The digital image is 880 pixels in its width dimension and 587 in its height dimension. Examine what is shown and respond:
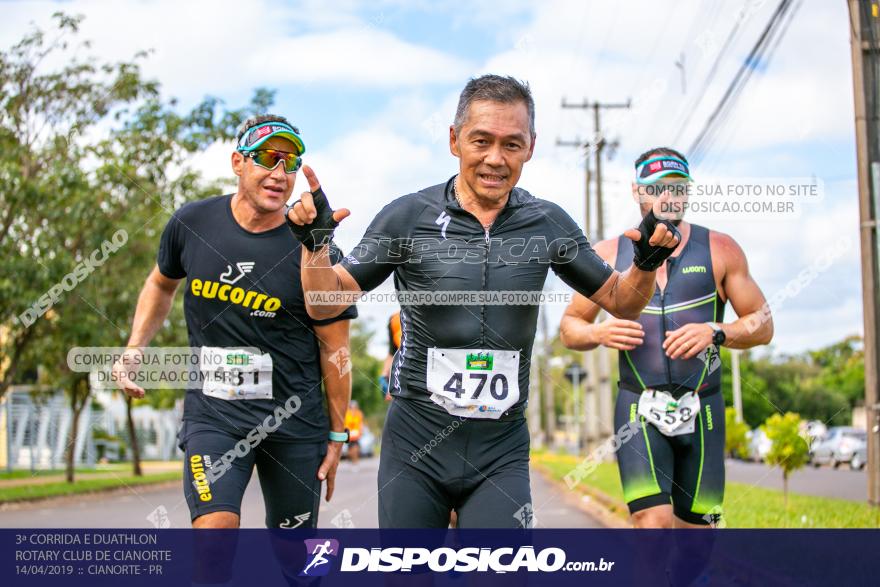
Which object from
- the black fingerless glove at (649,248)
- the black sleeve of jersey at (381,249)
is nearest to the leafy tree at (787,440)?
the black fingerless glove at (649,248)

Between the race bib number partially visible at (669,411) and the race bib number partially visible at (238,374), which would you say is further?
the race bib number partially visible at (669,411)

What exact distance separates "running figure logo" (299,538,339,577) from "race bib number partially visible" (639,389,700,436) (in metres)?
1.91

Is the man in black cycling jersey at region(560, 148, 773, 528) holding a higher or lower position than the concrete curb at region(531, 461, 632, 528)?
higher

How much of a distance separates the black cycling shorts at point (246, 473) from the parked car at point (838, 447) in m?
34.3

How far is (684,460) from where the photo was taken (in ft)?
19.8

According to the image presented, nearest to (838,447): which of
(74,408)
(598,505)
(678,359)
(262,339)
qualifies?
(598,505)

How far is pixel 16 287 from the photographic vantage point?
17.8m

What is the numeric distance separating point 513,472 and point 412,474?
15.9 inches

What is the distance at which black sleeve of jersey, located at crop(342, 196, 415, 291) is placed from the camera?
4238 millimetres

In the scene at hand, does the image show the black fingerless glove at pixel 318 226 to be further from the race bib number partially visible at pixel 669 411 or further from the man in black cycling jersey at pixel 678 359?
the race bib number partially visible at pixel 669 411

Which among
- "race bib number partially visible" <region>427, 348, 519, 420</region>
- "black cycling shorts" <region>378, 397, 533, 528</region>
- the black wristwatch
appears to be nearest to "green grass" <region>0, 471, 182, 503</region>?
the black wristwatch

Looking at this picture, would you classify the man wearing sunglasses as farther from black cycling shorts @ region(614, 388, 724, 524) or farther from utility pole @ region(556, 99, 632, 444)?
utility pole @ region(556, 99, 632, 444)

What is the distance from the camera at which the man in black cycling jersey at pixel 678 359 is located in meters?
5.75

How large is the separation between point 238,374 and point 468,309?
1.77 meters
